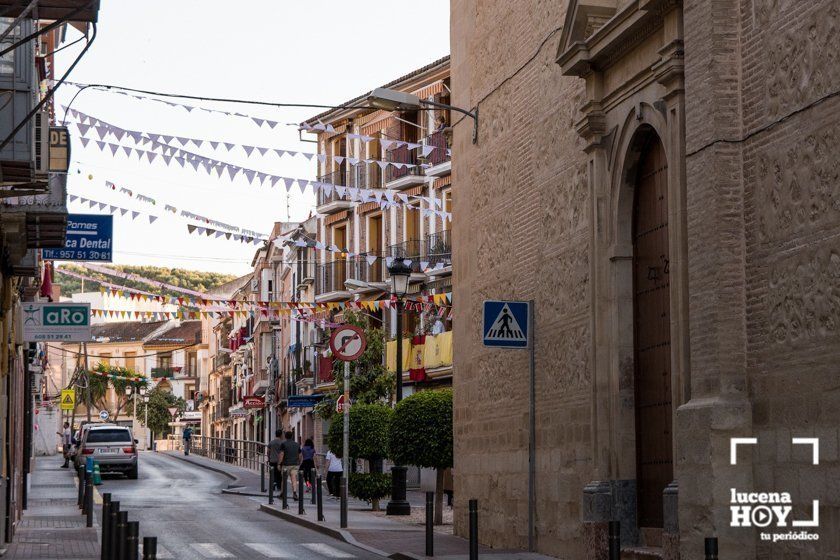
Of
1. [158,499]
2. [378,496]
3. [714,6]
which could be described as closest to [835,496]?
[714,6]

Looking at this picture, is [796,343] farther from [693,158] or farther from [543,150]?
[543,150]

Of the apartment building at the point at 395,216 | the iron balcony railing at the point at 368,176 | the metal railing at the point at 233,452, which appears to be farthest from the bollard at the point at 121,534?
the iron balcony railing at the point at 368,176

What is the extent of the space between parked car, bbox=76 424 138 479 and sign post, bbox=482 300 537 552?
27190 mm

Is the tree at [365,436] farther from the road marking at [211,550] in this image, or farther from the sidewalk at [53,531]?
the road marking at [211,550]

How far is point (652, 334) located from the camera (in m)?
15.7

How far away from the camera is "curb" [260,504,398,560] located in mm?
19780

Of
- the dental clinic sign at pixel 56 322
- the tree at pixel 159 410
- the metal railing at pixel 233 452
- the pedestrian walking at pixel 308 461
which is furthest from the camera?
the tree at pixel 159 410

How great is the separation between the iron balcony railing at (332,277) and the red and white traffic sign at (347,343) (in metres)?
29.9

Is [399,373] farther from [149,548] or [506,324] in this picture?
[149,548]

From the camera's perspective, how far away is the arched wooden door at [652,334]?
15336 mm

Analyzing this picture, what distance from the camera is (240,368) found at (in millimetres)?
92688

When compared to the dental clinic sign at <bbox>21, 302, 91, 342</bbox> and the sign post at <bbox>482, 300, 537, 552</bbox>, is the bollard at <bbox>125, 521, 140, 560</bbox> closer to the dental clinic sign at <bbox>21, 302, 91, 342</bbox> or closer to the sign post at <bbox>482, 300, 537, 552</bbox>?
the sign post at <bbox>482, 300, 537, 552</bbox>

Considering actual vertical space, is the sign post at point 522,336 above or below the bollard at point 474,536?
above

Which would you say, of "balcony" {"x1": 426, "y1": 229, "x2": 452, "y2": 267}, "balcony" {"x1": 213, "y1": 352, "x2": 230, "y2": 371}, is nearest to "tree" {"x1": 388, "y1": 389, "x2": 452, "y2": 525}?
"balcony" {"x1": 426, "y1": 229, "x2": 452, "y2": 267}
